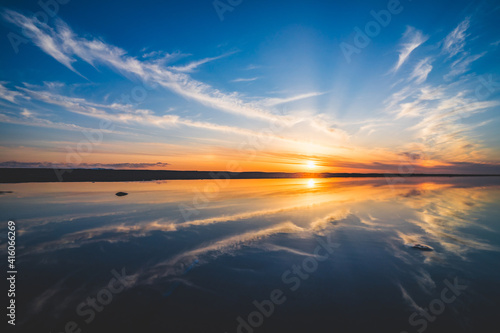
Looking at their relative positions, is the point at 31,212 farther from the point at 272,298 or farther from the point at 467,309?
the point at 467,309

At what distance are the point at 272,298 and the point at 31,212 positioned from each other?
16590mm

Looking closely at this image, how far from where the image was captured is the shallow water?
4.56 metres
